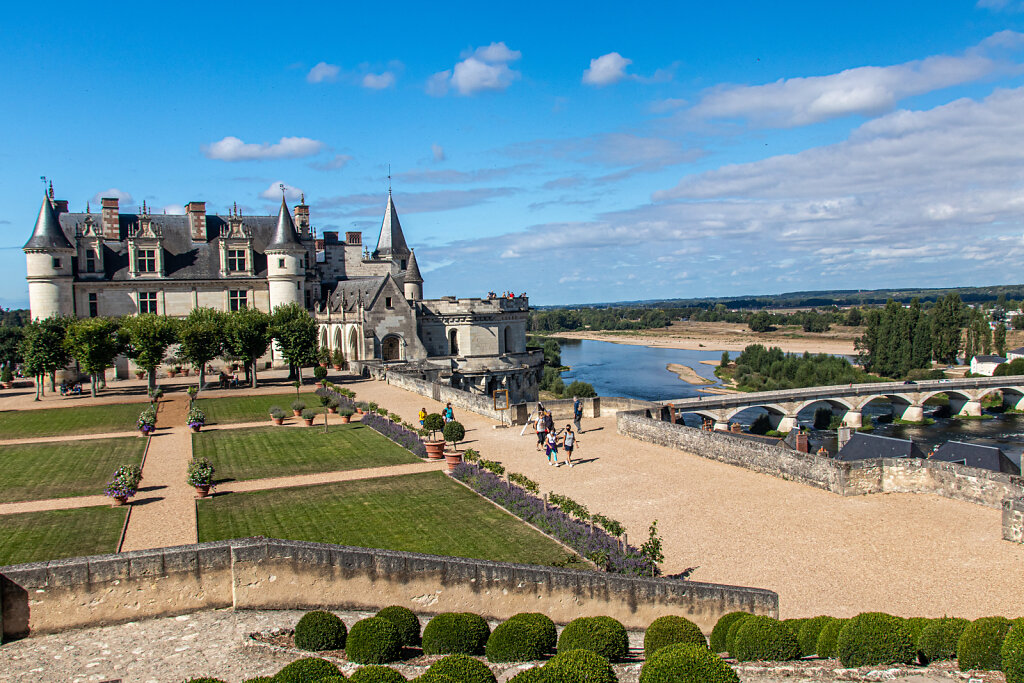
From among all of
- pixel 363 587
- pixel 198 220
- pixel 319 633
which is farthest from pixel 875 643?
pixel 198 220

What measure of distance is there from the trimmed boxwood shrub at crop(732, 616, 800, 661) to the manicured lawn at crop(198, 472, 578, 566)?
4.73m

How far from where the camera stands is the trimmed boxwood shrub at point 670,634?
10.5 metres

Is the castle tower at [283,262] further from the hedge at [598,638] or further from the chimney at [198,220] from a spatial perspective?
the hedge at [598,638]

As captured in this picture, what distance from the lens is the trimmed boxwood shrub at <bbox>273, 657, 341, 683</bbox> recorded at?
28.4ft

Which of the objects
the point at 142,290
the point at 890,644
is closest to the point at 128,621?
the point at 890,644

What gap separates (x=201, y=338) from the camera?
39906mm

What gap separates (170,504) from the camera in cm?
1834

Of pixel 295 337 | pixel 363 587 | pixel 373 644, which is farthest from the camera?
pixel 295 337

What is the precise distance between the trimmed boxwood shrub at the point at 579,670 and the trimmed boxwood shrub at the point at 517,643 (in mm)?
1637

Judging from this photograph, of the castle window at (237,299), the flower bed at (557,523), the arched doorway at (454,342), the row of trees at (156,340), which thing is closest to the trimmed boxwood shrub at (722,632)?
the flower bed at (557,523)

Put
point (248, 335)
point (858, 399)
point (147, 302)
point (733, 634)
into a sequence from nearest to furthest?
point (733, 634), point (248, 335), point (147, 302), point (858, 399)

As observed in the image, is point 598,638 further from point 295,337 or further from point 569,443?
point 295,337

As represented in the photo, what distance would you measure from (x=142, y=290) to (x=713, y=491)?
43.5m

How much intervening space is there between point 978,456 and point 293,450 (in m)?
21.2
